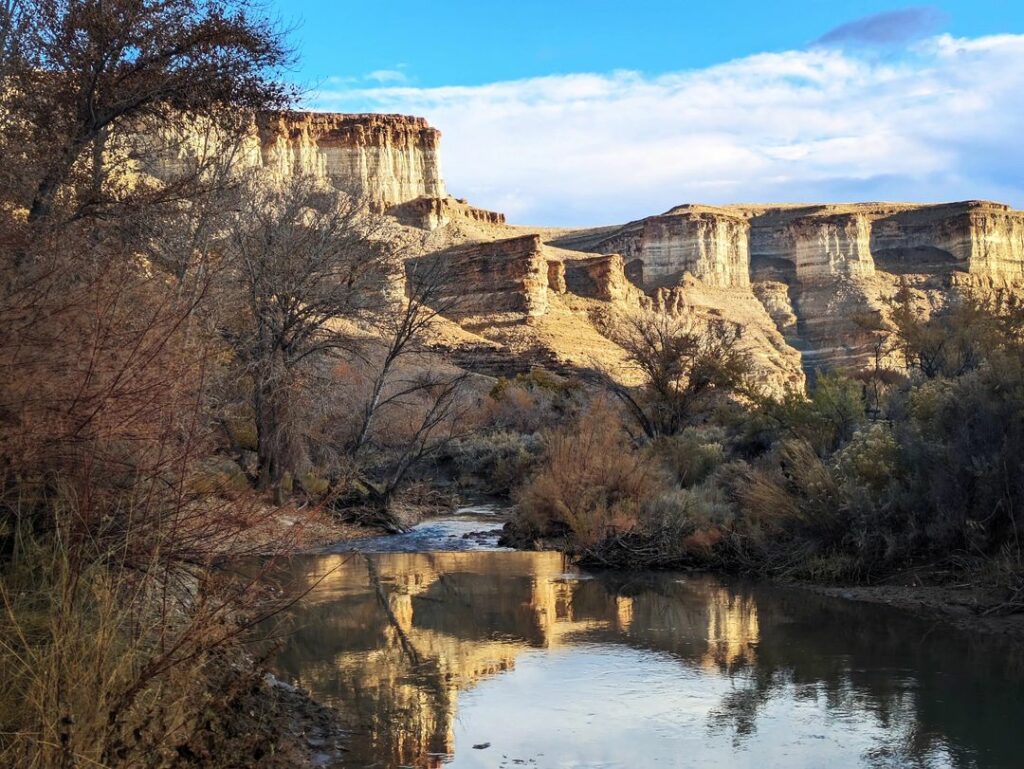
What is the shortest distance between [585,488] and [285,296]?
6.79 meters

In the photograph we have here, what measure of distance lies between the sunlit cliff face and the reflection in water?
32 mm

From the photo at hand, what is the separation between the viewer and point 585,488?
18172 millimetres

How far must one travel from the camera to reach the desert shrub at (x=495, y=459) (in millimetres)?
28625

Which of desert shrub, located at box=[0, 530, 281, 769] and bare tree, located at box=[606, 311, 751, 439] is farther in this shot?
bare tree, located at box=[606, 311, 751, 439]

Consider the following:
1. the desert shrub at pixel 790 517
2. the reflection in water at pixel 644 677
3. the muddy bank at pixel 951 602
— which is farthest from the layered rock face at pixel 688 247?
the reflection in water at pixel 644 677

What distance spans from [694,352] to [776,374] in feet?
205

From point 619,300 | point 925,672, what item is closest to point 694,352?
point 925,672

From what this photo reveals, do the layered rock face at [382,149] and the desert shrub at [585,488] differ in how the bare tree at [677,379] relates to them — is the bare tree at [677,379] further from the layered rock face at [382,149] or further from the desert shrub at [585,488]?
the layered rock face at [382,149]

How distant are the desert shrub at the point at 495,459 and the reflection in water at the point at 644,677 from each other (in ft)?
46.5

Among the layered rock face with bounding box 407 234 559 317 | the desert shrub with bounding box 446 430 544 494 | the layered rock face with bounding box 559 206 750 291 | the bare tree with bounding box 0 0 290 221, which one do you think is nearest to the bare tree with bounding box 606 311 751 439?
the desert shrub with bounding box 446 430 544 494

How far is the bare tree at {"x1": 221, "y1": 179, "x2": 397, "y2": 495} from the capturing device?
19.8 meters

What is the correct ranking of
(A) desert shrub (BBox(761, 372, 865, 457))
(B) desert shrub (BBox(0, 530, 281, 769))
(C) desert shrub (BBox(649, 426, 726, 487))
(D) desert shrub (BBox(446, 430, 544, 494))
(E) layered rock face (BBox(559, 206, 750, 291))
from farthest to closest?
(E) layered rock face (BBox(559, 206, 750, 291)) → (D) desert shrub (BBox(446, 430, 544, 494)) → (C) desert shrub (BBox(649, 426, 726, 487)) → (A) desert shrub (BBox(761, 372, 865, 457)) → (B) desert shrub (BBox(0, 530, 281, 769))

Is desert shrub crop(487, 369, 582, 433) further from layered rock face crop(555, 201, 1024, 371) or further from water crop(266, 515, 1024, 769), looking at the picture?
layered rock face crop(555, 201, 1024, 371)

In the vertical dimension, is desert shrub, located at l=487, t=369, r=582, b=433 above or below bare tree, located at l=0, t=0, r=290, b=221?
below
